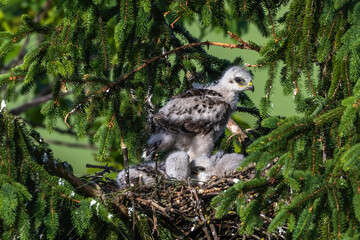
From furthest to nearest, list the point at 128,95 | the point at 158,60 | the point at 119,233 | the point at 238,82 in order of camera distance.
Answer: the point at 238,82, the point at 158,60, the point at 128,95, the point at 119,233

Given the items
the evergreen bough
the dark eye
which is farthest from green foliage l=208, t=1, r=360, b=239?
the dark eye

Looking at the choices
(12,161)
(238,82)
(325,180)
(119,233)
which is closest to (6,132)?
(12,161)

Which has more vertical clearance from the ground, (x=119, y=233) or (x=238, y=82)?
(x=238, y=82)

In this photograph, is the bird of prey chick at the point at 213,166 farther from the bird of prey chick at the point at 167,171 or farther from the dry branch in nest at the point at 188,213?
the dry branch in nest at the point at 188,213

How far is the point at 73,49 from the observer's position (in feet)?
19.0

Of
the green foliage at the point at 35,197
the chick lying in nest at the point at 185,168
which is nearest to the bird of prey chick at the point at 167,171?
the chick lying in nest at the point at 185,168

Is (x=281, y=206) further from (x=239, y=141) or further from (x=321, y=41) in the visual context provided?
(x=239, y=141)

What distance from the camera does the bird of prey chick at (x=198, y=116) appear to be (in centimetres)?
643

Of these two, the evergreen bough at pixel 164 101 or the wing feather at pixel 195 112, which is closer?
the evergreen bough at pixel 164 101

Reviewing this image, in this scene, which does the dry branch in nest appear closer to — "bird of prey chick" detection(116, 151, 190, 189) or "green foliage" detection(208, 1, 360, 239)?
"bird of prey chick" detection(116, 151, 190, 189)

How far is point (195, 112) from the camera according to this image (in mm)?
6445

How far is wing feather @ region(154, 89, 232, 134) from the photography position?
6.41 metres

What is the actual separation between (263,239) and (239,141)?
1930 millimetres

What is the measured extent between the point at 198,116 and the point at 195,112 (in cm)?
6
